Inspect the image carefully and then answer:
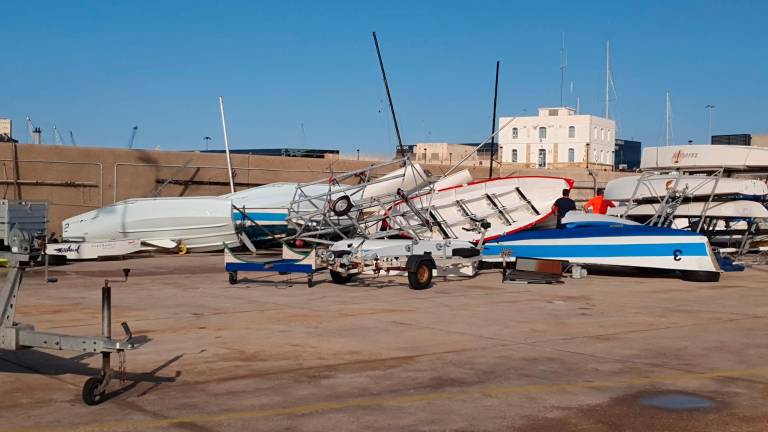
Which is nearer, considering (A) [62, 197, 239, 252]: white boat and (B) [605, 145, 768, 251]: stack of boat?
(B) [605, 145, 768, 251]: stack of boat

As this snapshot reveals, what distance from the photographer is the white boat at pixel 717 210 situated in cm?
2214

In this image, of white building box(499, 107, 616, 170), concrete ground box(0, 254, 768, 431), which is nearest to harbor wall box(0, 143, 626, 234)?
concrete ground box(0, 254, 768, 431)

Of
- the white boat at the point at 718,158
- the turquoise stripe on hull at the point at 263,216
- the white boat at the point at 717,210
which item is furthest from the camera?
the turquoise stripe on hull at the point at 263,216

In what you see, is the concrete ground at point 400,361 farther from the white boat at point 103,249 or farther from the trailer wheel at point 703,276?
the trailer wheel at point 703,276

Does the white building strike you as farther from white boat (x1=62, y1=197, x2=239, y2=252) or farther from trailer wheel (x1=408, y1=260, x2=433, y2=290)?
trailer wheel (x1=408, y1=260, x2=433, y2=290)

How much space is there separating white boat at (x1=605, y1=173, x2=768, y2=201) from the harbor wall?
28.5 ft

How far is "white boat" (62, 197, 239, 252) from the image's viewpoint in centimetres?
2533

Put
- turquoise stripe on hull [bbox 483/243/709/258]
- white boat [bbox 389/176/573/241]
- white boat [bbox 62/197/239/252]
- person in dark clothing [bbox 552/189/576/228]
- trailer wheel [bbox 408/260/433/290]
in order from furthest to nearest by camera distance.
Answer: white boat [bbox 62/197/239/252] → white boat [bbox 389/176/573/241] → person in dark clothing [bbox 552/189/576/228] → turquoise stripe on hull [bbox 483/243/709/258] → trailer wheel [bbox 408/260/433/290]

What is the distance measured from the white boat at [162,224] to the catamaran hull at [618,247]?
31.6 feet

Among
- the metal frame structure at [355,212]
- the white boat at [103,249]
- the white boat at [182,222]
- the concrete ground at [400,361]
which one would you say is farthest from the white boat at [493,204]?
the white boat at [103,249]

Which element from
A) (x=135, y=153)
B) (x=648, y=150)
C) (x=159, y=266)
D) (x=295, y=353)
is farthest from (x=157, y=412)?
(x=135, y=153)

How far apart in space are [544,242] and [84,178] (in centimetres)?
1652

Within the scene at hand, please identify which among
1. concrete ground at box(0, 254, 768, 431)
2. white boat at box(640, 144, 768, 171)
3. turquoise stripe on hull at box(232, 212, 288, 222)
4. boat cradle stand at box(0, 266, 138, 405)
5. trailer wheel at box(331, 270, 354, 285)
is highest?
white boat at box(640, 144, 768, 171)

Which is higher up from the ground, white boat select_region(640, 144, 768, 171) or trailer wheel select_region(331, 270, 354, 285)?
white boat select_region(640, 144, 768, 171)
